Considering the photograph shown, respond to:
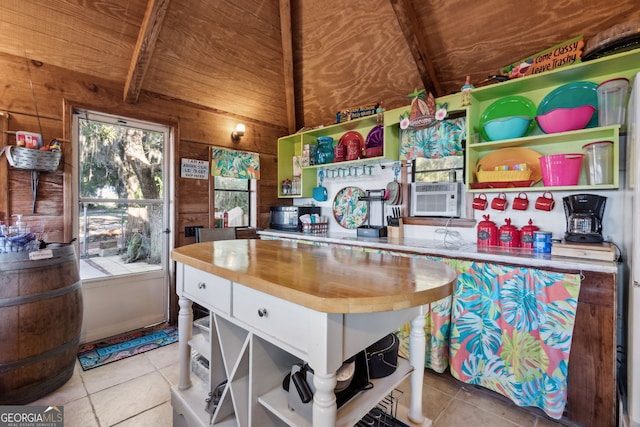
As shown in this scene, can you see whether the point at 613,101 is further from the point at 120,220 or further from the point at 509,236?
the point at 120,220

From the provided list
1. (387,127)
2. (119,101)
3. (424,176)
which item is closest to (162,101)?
(119,101)

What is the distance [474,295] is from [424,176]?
1266mm

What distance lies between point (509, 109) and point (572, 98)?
368mm

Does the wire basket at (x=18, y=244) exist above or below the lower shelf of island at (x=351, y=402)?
above

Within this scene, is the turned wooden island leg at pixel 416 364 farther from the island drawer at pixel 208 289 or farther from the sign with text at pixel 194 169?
the sign with text at pixel 194 169

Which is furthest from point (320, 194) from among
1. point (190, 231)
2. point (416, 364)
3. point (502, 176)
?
point (416, 364)

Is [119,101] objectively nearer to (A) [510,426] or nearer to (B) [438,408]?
(B) [438,408]

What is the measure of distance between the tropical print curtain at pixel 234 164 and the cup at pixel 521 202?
8.89 feet

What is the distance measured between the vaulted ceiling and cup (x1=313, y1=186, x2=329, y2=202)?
2.83 feet

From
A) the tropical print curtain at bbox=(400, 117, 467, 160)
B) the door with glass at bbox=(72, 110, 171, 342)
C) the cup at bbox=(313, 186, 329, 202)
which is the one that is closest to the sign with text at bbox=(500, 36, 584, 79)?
the tropical print curtain at bbox=(400, 117, 467, 160)

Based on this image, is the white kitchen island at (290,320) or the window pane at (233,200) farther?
the window pane at (233,200)

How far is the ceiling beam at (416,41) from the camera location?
2279 mm

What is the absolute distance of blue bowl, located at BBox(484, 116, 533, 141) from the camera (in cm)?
211

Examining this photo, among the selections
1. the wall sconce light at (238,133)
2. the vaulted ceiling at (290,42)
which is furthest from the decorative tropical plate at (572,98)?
the wall sconce light at (238,133)
